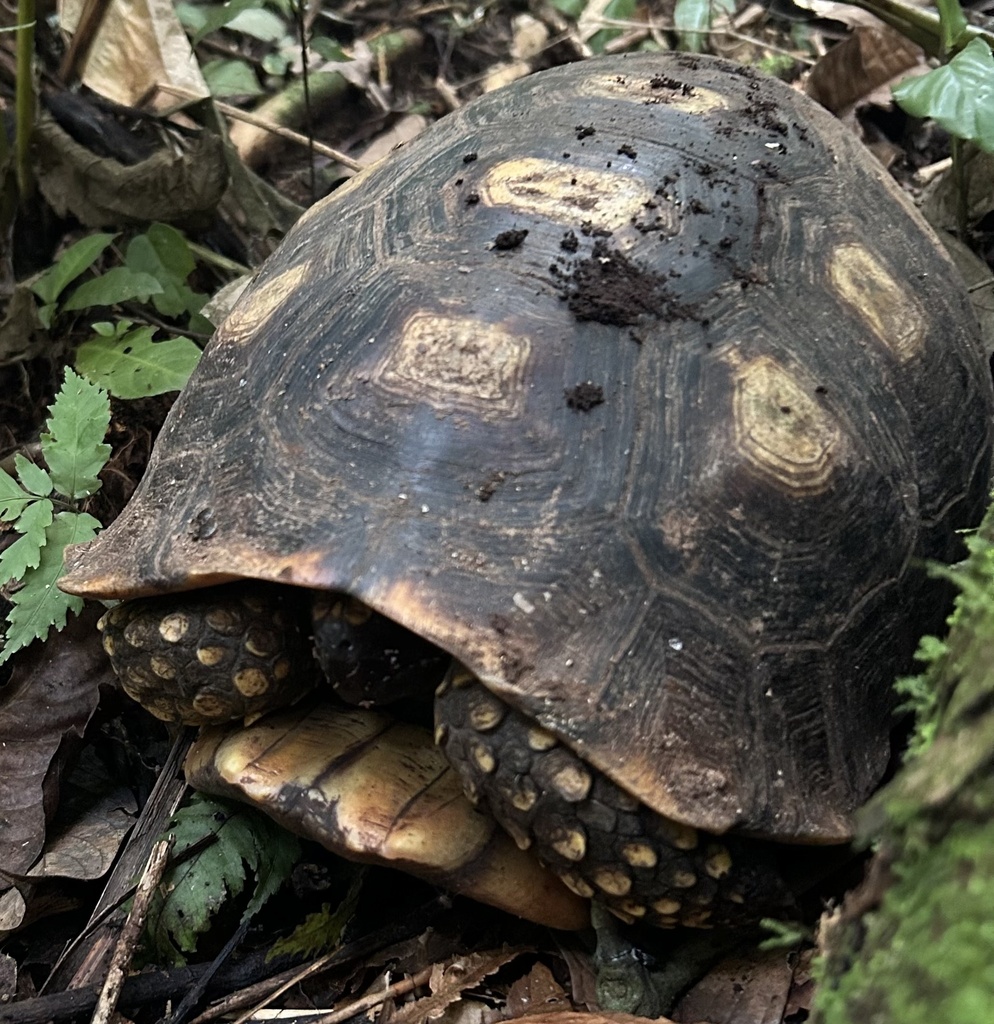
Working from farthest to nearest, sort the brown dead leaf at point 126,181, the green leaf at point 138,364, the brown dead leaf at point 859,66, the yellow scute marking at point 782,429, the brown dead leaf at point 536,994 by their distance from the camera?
the brown dead leaf at point 859,66 → the brown dead leaf at point 126,181 → the green leaf at point 138,364 → the brown dead leaf at point 536,994 → the yellow scute marking at point 782,429

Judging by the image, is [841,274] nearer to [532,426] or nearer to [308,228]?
[532,426]

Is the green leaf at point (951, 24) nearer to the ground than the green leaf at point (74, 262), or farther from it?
farther from it

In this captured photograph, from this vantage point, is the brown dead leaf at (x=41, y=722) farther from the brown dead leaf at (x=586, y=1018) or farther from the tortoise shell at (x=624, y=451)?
the brown dead leaf at (x=586, y=1018)

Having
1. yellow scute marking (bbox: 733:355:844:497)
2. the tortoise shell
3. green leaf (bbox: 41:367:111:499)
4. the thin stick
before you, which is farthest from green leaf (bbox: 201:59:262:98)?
yellow scute marking (bbox: 733:355:844:497)

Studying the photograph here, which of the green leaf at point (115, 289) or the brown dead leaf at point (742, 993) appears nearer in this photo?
the brown dead leaf at point (742, 993)

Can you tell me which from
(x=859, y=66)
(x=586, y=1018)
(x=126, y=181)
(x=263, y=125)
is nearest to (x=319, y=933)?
(x=586, y=1018)

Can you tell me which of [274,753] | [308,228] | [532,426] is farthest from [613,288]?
[274,753]

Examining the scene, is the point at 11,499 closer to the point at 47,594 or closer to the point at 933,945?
the point at 47,594

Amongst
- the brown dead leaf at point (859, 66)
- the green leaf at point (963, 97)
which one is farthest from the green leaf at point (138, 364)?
the brown dead leaf at point (859, 66)
